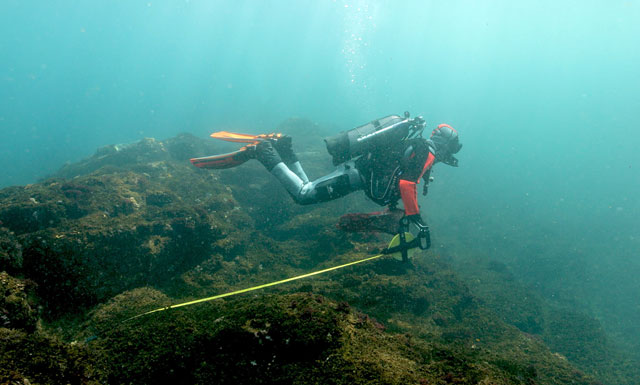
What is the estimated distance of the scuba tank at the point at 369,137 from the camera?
17.5 feet

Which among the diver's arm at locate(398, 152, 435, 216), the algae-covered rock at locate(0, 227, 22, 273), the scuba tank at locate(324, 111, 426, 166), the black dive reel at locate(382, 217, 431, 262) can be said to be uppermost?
the scuba tank at locate(324, 111, 426, 166)

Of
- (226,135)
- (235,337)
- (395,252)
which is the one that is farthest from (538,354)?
(226,135)

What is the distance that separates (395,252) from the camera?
498 centimetres

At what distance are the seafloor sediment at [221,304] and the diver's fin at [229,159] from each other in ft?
4.04

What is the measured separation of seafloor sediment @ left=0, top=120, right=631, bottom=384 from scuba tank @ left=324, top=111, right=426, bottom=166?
8.34 ft

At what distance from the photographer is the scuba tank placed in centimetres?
533

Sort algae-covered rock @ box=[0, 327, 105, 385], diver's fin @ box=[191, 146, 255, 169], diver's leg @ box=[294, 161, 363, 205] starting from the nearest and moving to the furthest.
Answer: algae-covered rock @ box=[0, 327, 105, 385] → diver's leg @ box=[294, 161, 363, 205] → diver's fin @ box=[191, 146, 255, 169]

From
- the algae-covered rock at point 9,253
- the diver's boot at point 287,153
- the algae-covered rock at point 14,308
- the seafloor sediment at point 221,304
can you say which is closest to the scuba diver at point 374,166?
the diver's boot at point 287,153

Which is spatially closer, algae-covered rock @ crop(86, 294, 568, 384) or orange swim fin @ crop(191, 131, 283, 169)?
algae-covered rock @ crop(86, 294, 568, 384)

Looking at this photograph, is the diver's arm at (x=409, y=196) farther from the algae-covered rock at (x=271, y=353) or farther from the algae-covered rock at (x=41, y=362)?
the algae-covered rock at (x=41, y=362)

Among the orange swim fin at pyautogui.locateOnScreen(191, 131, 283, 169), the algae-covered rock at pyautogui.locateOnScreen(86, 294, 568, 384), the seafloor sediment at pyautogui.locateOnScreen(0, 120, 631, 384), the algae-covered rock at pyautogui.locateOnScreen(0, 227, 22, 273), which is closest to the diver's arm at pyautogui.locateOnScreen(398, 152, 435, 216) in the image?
the seafloor sediment at pyautogui.locateOnScreen(0, 120, 631, 384)

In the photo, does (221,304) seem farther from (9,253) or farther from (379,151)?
(379,151)

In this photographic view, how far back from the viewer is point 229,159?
5.90 meters

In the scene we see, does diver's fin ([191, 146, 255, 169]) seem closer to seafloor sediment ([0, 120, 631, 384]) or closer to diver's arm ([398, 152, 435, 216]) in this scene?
seafloor sediment ([0, 120, 631, 384])
